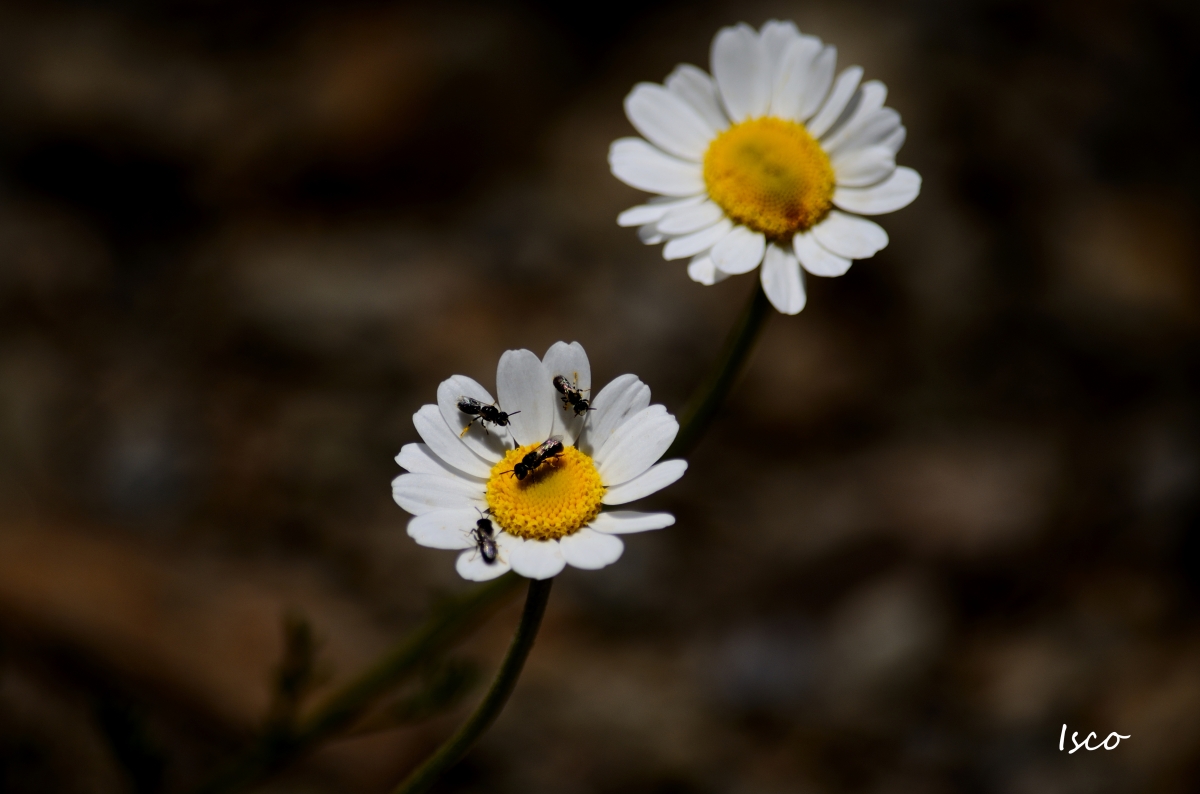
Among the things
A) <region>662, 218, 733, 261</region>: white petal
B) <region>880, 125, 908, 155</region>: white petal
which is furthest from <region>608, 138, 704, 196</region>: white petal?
<region>880, 125, 908, 155</region>: white petal

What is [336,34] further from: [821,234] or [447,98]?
[821,234]

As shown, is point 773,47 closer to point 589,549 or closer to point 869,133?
point 869,133

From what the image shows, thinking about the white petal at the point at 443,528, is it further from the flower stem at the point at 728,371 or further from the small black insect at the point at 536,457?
the flower stem at the point at 728,371

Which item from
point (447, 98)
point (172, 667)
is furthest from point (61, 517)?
point (447, 98)

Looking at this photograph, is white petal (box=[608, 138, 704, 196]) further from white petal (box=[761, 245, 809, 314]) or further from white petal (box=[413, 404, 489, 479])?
white petal (box=[413, 404, 489, 479])

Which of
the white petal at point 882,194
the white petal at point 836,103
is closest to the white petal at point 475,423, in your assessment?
the white petal at point 882,194
